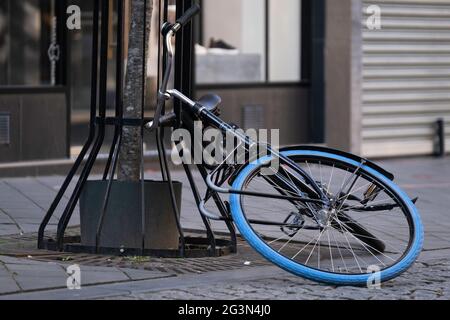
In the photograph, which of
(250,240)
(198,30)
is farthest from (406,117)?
(250,240)

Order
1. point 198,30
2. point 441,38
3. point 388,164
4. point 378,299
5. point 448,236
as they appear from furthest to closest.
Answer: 1. point 441,38
2. point 388,164
3. point 198,30
4. point 448,236
5. point 378,299

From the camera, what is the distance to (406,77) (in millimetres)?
15250

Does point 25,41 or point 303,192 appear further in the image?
point 25,41

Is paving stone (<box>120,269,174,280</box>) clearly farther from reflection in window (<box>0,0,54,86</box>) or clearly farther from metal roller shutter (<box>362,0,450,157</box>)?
metal roller shutter (<box>362,0,450,157</box>)

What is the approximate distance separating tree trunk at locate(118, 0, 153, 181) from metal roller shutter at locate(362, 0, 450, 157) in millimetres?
7808

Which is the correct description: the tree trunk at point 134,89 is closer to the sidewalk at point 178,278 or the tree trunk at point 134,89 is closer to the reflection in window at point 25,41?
the sidewalk at point 178,278

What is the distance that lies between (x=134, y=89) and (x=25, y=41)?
5084 millimetres

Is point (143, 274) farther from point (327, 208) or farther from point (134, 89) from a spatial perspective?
point (134, 89)

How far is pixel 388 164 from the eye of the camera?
1461 cm

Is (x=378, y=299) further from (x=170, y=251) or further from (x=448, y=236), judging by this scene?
(x=448, y=236)

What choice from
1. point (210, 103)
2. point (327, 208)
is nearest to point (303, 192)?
point (327, 208)

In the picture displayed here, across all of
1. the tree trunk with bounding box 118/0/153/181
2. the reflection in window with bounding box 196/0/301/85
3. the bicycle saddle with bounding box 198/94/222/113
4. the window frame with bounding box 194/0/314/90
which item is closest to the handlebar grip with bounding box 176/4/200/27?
the tree trunk with bounding box 118/0/153/181

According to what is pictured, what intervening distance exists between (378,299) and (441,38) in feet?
33.9

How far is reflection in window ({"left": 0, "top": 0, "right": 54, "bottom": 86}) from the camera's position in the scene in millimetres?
11820
